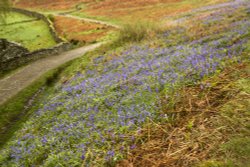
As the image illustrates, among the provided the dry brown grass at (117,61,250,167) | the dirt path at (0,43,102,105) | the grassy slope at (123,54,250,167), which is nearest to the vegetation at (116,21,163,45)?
the dirt path at (0,43,102,105)

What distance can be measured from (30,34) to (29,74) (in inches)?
756

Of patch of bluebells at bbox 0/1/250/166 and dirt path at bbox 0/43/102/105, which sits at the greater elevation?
patch of bluebells at bbox 0/1/250/166

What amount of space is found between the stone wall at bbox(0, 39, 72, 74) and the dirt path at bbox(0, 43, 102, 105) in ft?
2.16

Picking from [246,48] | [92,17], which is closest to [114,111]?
[246,48]

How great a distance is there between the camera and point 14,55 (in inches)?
784

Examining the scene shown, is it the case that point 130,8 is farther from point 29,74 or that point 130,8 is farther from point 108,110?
point 108,110

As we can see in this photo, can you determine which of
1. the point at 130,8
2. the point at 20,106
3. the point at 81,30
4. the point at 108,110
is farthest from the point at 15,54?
the point at 130,8

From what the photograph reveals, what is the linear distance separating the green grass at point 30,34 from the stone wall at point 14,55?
20.4 feet

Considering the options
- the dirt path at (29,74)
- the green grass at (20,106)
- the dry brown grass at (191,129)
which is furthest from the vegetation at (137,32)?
the dry brown grass at (191,129)

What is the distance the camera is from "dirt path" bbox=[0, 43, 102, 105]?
1455 centimetres

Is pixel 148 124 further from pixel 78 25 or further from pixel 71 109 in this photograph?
pixel 78 25

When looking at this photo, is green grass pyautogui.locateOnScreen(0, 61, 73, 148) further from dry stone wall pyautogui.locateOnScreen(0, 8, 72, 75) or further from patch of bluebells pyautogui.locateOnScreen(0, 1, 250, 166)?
dry stone wall pyautogui.locateOnScreen(0, 8, 72, 75)

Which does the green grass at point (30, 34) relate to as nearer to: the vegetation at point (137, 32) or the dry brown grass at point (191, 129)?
the vegetation at point (137, 32)

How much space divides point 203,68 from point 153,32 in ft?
31.6
